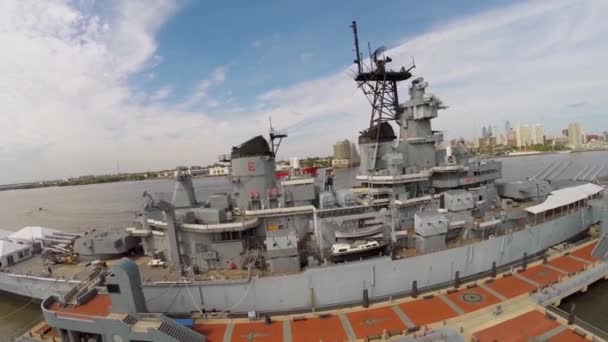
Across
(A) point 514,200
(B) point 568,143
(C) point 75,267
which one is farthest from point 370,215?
(B) point 568,143

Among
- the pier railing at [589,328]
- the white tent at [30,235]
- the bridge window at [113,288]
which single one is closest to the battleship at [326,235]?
the bridge window at [113,288]

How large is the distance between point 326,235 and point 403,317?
16.9ft

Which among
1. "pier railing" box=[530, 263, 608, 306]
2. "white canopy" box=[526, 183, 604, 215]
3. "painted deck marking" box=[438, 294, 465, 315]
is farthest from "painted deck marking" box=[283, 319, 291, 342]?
"white canopy" box=[526, 183, 604, 215]

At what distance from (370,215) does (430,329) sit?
575cm

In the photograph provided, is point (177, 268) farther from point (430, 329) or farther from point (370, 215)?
point (430, 329)

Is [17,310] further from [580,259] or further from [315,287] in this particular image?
[580,259]

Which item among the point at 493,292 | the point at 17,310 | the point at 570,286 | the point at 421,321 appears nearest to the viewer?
the point at 421,321

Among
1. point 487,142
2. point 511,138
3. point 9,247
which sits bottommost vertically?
point 9,247

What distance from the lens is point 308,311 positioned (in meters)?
12.8

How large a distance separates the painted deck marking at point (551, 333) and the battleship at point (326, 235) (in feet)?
12.3

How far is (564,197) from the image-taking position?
63.4 feet

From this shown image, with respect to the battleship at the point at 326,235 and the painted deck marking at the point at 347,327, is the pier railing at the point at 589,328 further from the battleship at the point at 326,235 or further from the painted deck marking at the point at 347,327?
the painted deck marking at the point at 347,327

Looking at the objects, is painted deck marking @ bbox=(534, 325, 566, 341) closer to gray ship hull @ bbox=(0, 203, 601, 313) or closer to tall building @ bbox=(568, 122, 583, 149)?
gray ship hull @ bbox=(0, 203, 601, 313)

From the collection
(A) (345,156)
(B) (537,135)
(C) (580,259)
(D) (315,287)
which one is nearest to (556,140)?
(B) (537,135)
